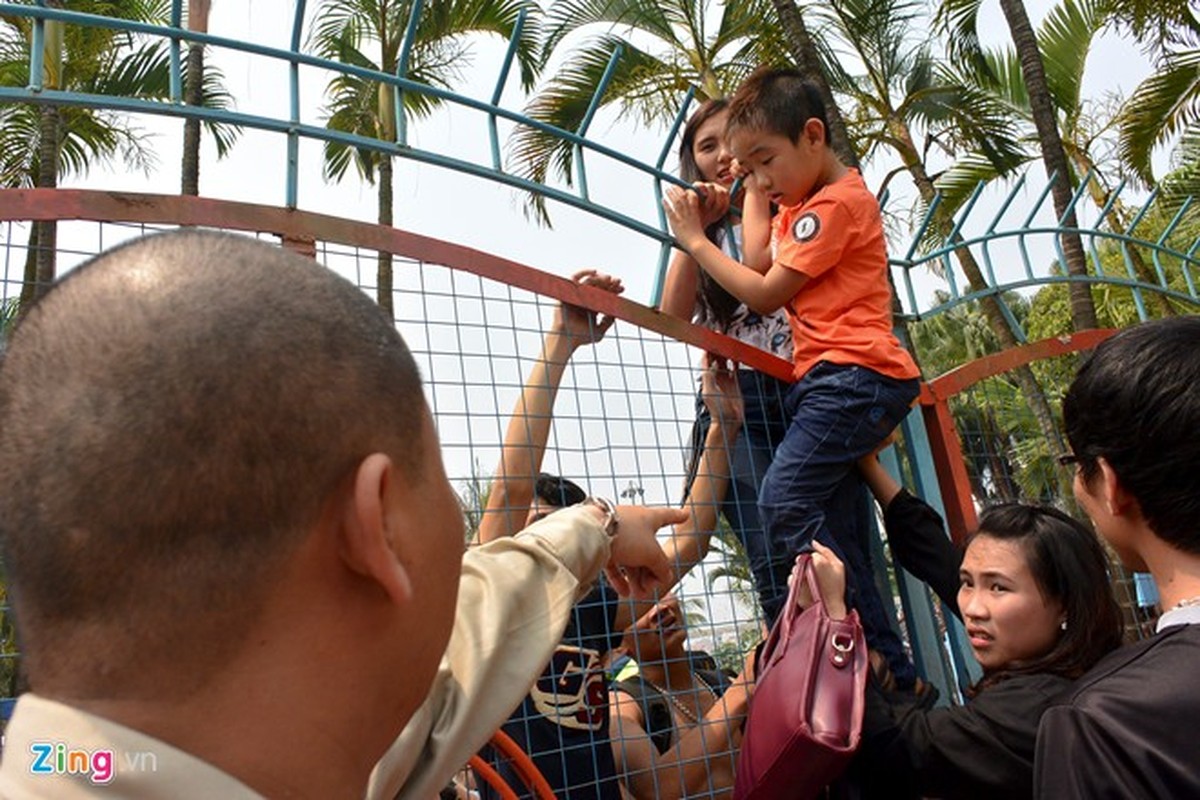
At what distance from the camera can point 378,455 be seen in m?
0.90

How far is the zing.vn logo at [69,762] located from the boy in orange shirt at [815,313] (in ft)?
6.14

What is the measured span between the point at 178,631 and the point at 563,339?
173 cm

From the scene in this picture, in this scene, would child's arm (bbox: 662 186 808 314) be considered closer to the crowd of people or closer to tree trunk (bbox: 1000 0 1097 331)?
the crowd of people

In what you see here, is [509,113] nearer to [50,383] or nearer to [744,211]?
[744,211]

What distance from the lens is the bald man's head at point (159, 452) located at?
80cm

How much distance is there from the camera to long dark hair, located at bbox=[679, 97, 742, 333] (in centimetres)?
308

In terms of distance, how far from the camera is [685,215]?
2803mm

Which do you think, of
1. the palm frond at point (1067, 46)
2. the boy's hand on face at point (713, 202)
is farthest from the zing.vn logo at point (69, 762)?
the palm frond at point (1067, 46)

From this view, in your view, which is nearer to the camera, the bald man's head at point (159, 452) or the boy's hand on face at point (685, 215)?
the bald man's head at point (159, 452)

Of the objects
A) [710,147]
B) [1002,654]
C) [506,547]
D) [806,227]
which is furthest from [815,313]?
[506,547]

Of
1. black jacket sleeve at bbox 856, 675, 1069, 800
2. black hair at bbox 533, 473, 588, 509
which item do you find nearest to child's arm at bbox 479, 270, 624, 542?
black hair at bbox 533, 473, 588, 509

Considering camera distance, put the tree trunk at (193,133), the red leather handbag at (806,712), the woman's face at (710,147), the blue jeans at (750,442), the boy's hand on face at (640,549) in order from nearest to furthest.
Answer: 1. the boy's hand on face at (640,549)
2. the red leather handbag at (806,712)
3. the blue jeans at (750,442)
4. the woman's face at (710,147)
5. the tree trunk at (193,133)

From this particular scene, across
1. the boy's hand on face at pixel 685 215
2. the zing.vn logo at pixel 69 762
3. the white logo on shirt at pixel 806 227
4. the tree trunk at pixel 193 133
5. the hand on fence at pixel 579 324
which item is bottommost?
the zing.vn logo at pixel 69 762

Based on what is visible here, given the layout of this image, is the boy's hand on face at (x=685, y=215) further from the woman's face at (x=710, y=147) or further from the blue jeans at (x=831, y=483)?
the blue jeans at (x=831, y=483)
